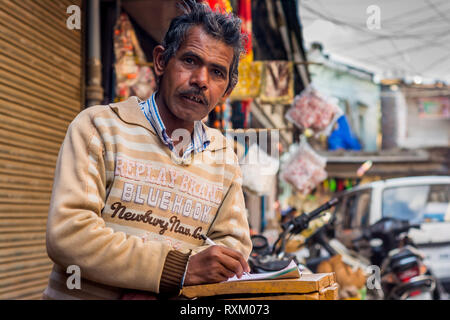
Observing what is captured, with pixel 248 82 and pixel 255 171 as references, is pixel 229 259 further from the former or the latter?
pixel 255 171

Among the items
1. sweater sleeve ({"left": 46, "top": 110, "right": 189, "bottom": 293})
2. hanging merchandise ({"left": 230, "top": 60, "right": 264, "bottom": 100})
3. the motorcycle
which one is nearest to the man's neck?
sweater sleeve ({"left": 46, "top": 110, "right": 189, "bottom": 293})

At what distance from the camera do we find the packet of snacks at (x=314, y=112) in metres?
6.27

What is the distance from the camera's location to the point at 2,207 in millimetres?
3111

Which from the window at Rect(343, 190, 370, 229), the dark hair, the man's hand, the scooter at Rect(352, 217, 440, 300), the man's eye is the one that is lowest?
the scooter at Rect(352, 217, 440, 300)

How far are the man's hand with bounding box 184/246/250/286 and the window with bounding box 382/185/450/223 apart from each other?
247 inches

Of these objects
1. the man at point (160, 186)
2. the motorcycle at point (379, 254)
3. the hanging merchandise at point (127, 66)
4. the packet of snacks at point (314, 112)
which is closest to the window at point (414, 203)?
the motorcycle at point (379, 254)

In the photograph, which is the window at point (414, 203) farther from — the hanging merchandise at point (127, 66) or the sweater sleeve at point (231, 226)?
the sweater sleeve at point (231, 226)

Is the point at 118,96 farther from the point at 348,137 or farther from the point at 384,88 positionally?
the point at 384,88

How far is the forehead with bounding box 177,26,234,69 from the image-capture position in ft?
5.63

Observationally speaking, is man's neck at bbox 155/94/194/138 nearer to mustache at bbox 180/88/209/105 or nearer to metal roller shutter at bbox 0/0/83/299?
mustache at bbox 180/88/209/105

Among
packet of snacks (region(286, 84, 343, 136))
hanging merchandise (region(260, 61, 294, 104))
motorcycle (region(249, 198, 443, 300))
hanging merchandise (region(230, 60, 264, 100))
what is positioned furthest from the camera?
packet of snacks (region(286, 84, 343, 136))

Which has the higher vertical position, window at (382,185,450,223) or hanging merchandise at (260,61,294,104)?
hanging merchandise at (260,61,294,104)

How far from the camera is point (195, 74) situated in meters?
1.73
